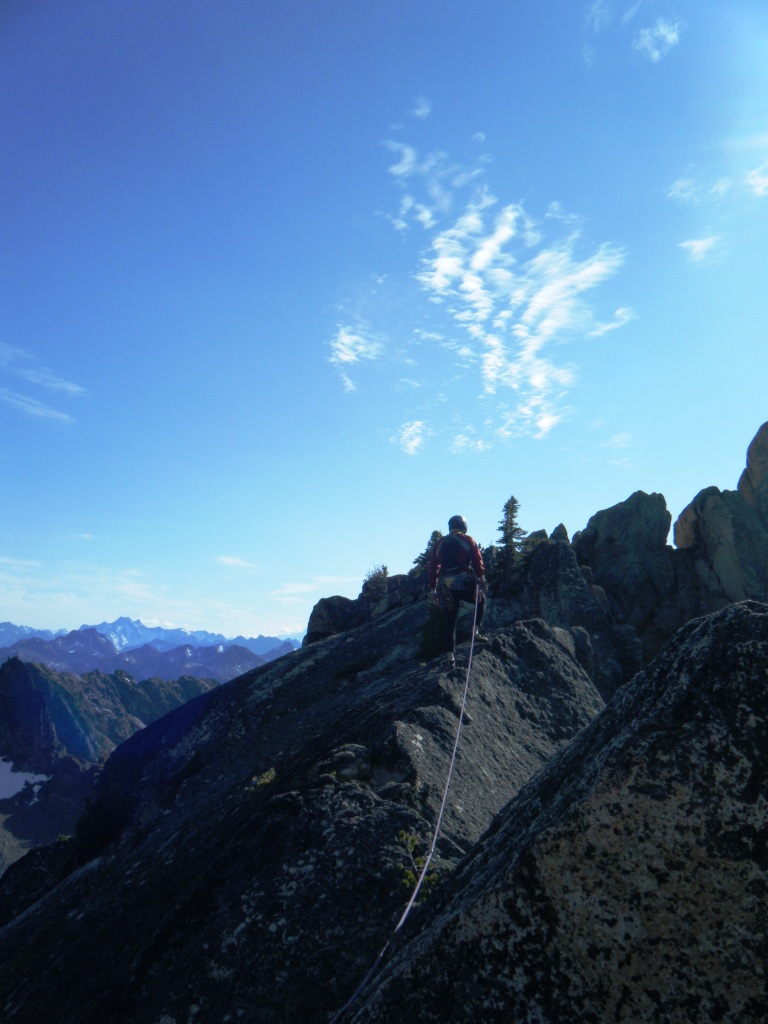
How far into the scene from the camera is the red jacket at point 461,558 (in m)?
13.2

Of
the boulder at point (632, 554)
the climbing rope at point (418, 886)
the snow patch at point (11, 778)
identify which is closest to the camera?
the climbing rope at point (418, 886)

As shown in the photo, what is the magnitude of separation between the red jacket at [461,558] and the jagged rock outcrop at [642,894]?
367 inches

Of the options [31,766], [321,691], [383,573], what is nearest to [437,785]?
[321,691]

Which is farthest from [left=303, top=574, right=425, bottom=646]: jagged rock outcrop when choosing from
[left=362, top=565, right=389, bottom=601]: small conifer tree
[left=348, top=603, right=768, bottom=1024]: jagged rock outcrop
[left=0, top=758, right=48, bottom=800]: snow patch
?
[left=0, top=758, right=48, bottom=800]: snow patch

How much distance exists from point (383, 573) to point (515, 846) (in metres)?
34.4

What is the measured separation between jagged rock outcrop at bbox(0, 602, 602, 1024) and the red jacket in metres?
1.52

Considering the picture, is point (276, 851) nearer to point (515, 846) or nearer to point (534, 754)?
point (515, 846)

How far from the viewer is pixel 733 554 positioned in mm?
40562

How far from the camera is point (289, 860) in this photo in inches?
237

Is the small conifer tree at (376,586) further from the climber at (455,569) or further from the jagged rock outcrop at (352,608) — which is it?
the climber at (455,569)

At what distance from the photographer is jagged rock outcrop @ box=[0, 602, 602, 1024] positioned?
17.4 feet

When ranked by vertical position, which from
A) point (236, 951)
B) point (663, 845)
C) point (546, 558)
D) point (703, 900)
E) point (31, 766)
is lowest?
point (31, 766)

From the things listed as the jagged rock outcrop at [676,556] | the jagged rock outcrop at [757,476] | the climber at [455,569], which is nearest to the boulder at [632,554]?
the jagged rock outcrop at [676,556]

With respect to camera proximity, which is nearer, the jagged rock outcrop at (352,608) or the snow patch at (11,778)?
the jagged rock outcrop at (352,608)
